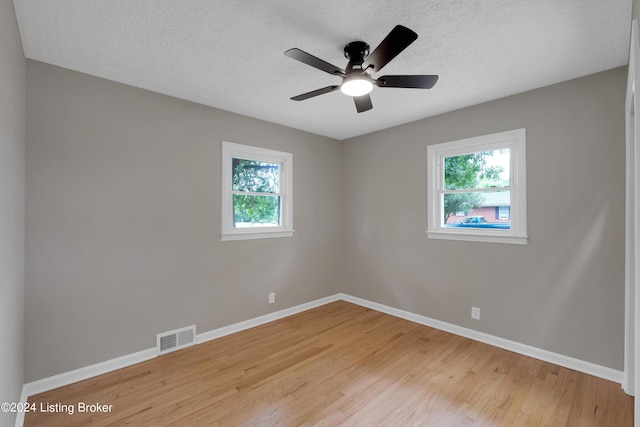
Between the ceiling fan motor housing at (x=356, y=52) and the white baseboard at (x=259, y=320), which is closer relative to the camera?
the ceiling fan motor housing at (x=356, y=52)

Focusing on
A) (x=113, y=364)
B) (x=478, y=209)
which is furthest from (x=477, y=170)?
(x=113, y=364)

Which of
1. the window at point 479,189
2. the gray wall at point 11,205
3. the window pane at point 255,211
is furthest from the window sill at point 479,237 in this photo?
the gray wall at point 11,205

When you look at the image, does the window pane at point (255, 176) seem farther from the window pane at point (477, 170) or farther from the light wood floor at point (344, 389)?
the window pane at point (477, 170)

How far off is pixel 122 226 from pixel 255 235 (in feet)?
4.65

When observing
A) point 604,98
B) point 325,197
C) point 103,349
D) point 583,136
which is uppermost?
point 604,98

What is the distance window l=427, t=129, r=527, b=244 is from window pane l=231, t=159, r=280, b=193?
6.66 feet

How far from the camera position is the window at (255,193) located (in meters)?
3.40

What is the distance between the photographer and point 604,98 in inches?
96.9

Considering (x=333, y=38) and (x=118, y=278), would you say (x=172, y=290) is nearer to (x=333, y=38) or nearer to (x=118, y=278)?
(x=118, y=278)

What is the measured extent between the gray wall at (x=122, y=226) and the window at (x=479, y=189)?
221 centimetres

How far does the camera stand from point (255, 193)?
369 centimetres

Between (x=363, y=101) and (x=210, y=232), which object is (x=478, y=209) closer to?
(x=363, y=101)

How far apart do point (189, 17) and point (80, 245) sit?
2.05 m

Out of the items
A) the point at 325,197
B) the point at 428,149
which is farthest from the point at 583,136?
the point at 325,197
